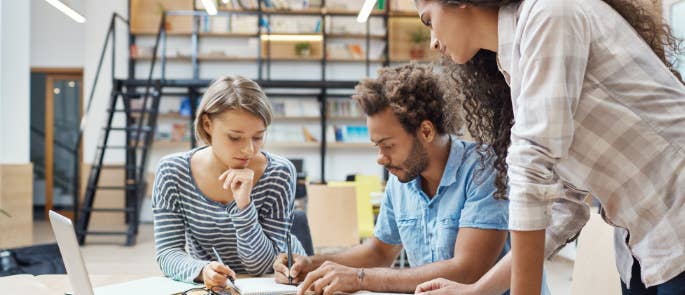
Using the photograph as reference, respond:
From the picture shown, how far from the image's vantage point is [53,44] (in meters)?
9.96

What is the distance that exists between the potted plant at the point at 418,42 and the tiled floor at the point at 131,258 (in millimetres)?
4318

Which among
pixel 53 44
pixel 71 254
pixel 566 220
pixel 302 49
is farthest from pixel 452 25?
pixel 53 44

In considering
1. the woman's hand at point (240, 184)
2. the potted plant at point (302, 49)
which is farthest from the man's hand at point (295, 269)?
the potted plant at point (302, 49)

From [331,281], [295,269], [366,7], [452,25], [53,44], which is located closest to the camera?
[452,25]

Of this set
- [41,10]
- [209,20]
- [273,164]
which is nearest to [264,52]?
[209,20]

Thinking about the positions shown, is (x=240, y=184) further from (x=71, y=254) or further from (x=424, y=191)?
(x=71, y=254)

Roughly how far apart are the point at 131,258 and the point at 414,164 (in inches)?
200

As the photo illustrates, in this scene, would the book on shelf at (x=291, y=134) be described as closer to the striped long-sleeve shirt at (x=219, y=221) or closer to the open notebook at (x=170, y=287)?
the striped long-sleeve shirt at (x=219, y=221)

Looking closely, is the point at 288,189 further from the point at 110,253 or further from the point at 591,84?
the point at 110,253

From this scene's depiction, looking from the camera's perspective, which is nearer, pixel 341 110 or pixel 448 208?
pixel 448 208

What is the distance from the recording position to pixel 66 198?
1052cm

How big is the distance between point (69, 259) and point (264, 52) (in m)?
8.60

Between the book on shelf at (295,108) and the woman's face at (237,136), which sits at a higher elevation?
the woman's face at (237,136)

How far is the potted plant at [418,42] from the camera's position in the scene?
31.3 ft
